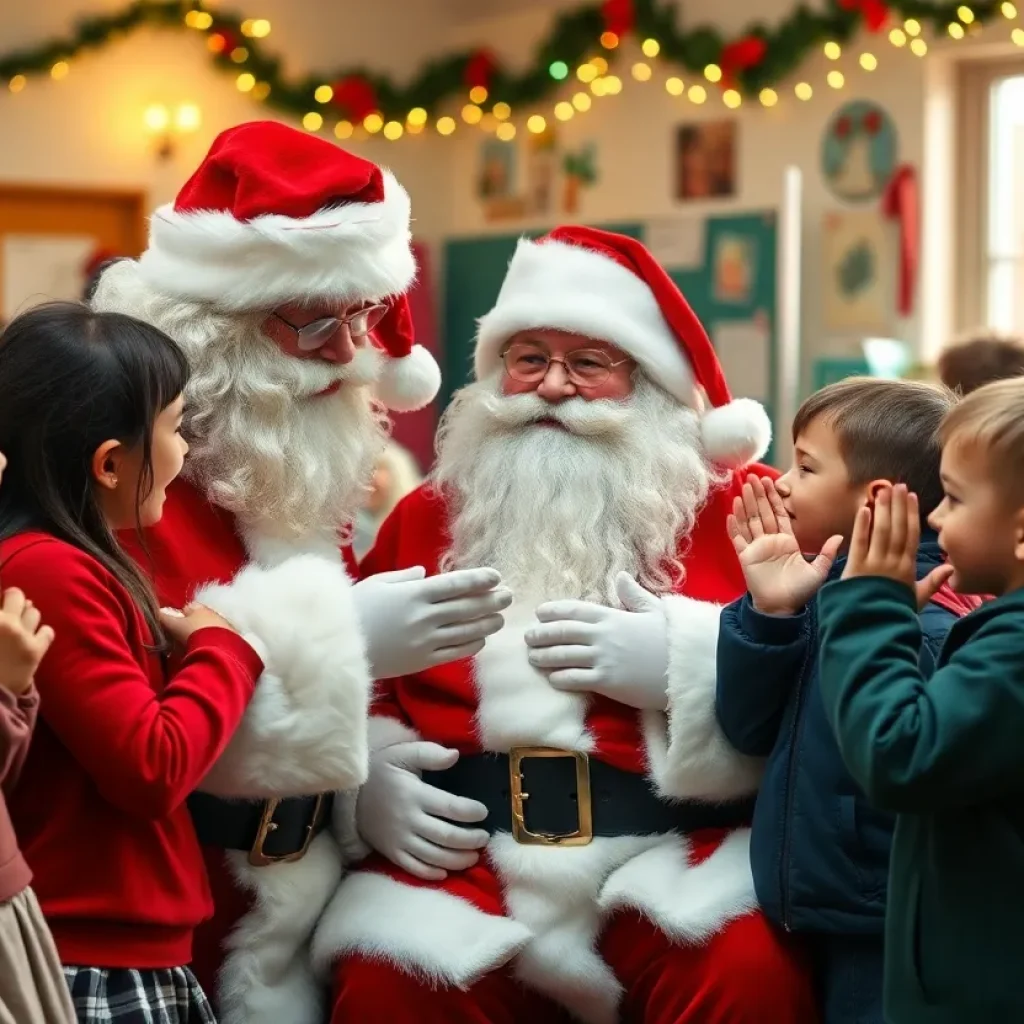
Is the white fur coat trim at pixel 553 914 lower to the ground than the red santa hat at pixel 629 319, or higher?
lower

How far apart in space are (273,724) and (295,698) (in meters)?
0.05

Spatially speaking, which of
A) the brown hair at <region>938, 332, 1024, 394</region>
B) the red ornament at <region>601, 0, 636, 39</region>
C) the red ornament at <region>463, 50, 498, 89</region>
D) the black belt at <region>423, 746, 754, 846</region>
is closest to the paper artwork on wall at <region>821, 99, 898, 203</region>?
the red ornament at <region>601, 0, 636, 39</region>

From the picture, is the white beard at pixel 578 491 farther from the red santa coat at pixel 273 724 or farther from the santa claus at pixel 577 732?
the red santa coat at pixel 273 724

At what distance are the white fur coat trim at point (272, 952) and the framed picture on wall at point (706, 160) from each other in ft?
17.1

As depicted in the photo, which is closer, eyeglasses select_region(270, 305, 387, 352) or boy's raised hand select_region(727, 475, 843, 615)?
boy's raised hand select_region(727, 475, 843, 615)

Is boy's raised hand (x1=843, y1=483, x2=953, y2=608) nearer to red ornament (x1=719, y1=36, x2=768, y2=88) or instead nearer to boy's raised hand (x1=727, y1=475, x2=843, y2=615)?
boy's raised hand (x1=727, y1=475, x2=843, y2=615)

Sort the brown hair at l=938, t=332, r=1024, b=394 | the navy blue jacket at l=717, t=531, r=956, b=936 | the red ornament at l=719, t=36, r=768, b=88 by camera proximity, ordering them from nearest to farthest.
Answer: the navy blue jacket at l=717, t=531, r=956, b=936, the brown hair at l=938, t=332, r=1024, b=394, the red ornament at l=719, t=36, r=768, b=88

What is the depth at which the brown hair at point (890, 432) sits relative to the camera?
6.95 ft

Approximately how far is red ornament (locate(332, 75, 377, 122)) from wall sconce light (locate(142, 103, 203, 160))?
30.2 inches

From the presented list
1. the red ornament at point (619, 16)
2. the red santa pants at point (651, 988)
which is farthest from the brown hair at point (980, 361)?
the red ornament at point (619, 16)

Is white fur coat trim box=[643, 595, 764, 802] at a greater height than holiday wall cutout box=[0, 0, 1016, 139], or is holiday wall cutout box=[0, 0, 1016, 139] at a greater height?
holiday wall cutout box=[0, 0, 1016, 139]

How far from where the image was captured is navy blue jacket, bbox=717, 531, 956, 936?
6.66 ft

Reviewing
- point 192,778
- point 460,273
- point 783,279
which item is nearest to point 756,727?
point 192,778

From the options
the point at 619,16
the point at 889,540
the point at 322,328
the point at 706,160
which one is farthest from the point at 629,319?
the point at 619,16
